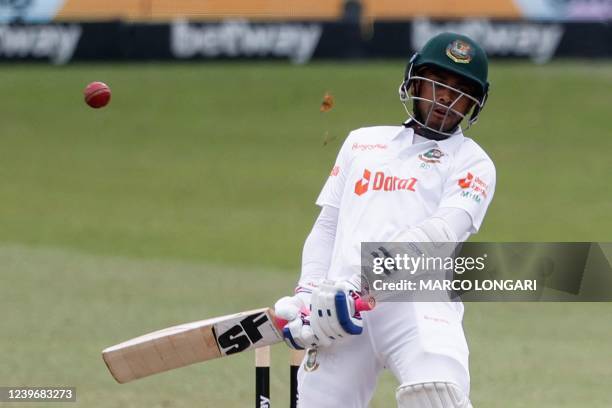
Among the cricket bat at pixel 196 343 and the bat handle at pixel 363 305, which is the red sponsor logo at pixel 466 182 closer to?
the bat handle at pixel 363 305

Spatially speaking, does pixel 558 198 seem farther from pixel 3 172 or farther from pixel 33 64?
pixel 33 64

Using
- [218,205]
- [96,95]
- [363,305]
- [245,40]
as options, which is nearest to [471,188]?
[363,305]

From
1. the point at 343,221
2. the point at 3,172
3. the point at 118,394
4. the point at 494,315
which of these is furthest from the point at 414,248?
the point at 3,172

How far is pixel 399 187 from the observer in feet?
16.3

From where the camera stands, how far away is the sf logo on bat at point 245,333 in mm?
5016

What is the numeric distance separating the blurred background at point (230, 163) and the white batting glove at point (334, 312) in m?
0.93

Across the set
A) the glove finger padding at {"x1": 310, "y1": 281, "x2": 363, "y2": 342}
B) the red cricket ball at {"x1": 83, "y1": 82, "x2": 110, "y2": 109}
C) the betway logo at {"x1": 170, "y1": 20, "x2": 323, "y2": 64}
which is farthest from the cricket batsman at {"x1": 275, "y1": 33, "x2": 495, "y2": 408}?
the betway logo at {"x1": 170, "y1": 20, "x2": 323, "y2": 64}

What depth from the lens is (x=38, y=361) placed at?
29.3ft

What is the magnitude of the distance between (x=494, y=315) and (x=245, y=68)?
13.2 metres

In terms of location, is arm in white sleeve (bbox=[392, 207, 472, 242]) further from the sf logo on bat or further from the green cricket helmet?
the sf logo on bat

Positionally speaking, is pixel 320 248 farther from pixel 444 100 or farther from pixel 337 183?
pixel 444 100

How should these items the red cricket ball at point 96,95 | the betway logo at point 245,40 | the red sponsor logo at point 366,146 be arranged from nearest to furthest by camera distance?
the red sponsor logo at point 366,146 < the red cricket ball at point 96,95 < the betway logo at point 245,40

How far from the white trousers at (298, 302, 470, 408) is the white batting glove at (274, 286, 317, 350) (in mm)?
128

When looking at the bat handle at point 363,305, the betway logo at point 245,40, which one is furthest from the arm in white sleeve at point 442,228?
the betway logo at point 245,40
